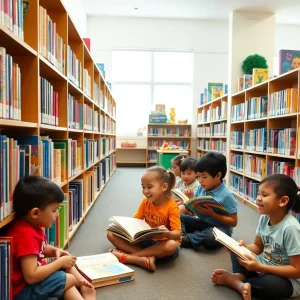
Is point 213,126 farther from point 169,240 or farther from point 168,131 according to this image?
point 169,240

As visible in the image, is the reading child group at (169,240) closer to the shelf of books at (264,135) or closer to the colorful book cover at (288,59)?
the shelf of books at (264,135)

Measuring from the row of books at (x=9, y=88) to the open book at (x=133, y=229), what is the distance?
918 mm

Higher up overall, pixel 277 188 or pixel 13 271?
pixel 277 188

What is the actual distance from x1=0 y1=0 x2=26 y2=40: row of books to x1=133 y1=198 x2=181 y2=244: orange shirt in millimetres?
1250

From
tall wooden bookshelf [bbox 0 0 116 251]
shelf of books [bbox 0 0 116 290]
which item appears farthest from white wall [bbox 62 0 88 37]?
shelf of books [bbox 0 0 116 290]

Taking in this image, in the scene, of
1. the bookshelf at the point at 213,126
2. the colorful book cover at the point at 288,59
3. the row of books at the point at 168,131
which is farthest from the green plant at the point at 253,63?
the row of books at the point at 168,131

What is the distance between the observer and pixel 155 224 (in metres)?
1.95

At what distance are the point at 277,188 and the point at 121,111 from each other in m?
6.87

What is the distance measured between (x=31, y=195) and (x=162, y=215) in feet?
3.10

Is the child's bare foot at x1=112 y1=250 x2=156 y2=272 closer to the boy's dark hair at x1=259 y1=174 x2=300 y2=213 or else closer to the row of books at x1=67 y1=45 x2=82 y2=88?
the boy's dark hair at x1=259 y1=174 x2=300 y2=213

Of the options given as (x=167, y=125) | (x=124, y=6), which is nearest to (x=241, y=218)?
(x=167, y=125)

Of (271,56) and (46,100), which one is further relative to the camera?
(271,56)

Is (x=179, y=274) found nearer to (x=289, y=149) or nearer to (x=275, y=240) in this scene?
(x=275, y=240)

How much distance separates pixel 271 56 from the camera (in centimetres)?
525
